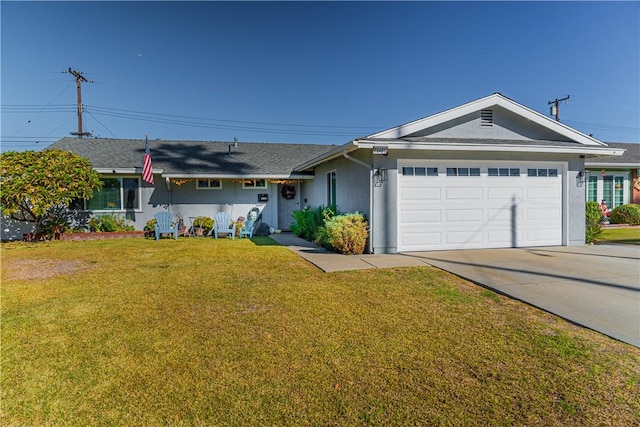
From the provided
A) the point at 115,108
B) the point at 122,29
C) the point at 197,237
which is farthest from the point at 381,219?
the point at 115,108

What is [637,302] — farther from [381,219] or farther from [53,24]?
[53,24]

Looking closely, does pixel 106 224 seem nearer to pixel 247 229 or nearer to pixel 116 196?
pixel 116 196

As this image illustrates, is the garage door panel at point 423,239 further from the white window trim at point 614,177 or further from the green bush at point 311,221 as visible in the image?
the white window trim at point 614,177

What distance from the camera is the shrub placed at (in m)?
8.93

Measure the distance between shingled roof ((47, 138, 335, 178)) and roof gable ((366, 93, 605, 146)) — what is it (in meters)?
7.28

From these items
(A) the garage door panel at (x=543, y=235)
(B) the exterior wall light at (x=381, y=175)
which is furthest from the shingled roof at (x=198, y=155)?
(A) the garage door panel at (x=543, y=235)

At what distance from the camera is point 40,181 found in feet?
38.8

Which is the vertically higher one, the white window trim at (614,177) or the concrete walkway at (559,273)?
the white window trim at (614,177)

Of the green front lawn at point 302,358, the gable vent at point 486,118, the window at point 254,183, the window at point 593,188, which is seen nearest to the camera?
the green front lawn at point 302,358

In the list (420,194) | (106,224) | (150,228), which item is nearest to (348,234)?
(420,194)

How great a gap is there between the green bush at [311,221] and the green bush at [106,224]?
21.5 ft

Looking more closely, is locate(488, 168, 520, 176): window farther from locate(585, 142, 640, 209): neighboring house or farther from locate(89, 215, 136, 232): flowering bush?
locate(89, 215, 136, 232): flowering bush

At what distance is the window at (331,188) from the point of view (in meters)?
12.6

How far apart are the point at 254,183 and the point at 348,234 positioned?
25.6ft
